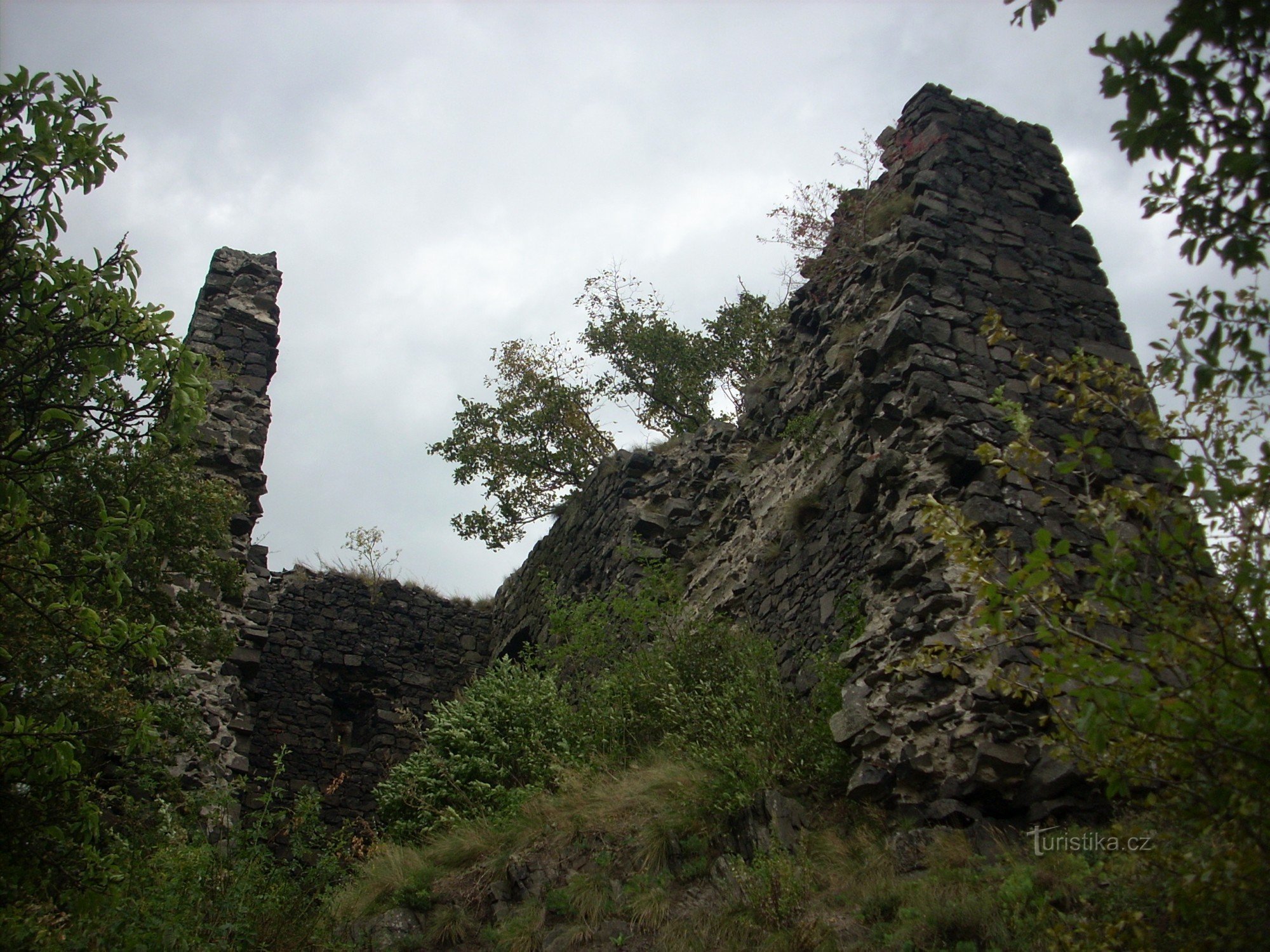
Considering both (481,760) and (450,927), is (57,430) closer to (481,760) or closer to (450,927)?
(450,927)

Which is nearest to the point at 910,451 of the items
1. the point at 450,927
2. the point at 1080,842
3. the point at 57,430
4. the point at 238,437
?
the point at 1080,842

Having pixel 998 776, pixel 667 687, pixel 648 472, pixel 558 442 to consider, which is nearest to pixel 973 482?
pixel 998 776

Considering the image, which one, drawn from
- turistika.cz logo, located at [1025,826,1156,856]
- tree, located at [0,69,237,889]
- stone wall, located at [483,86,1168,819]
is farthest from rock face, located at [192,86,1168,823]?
tree, located at [0,69,237,889]

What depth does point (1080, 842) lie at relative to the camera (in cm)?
492

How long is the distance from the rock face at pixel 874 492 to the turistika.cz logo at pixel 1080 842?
257 millimetres

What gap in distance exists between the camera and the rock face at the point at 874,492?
248 inches

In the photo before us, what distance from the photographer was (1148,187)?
3148 mm

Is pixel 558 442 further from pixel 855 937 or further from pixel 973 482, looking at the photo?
pixel 855 937

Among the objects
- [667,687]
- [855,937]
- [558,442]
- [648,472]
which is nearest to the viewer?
[855,937]

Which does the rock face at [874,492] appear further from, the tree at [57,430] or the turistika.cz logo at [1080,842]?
the tree at [57,430]

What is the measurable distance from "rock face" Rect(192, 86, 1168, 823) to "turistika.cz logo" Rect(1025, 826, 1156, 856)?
257 millimetres

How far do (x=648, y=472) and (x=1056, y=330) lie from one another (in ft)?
20.5

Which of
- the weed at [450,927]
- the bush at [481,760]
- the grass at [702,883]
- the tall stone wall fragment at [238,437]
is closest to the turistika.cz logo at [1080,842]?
the grass at [702,883]

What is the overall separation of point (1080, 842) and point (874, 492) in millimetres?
3591
